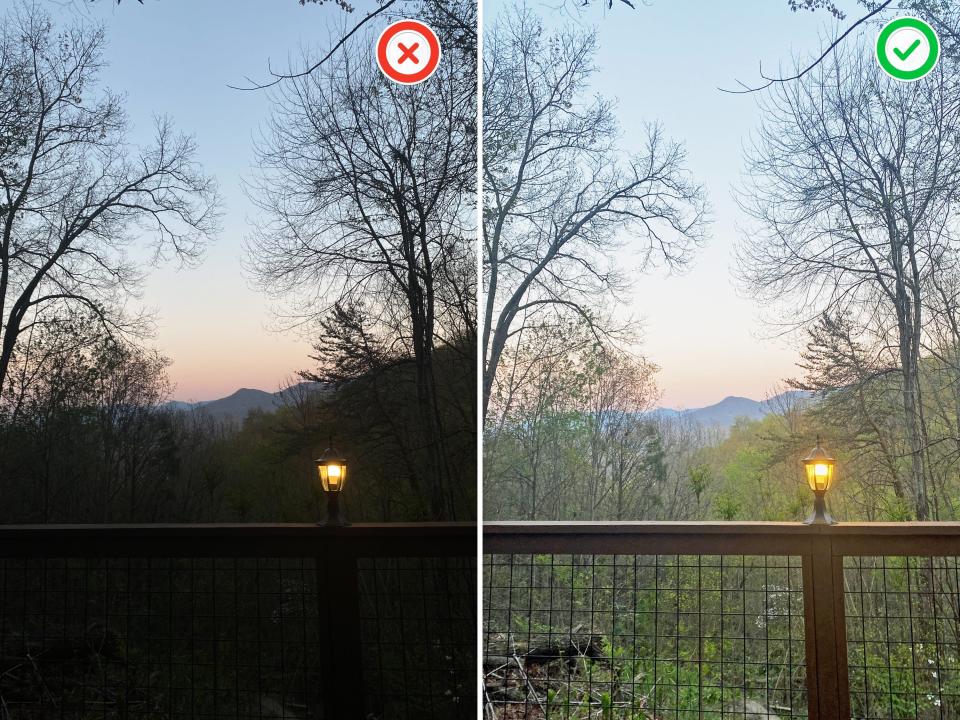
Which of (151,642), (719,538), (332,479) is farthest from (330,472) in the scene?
(719,538)

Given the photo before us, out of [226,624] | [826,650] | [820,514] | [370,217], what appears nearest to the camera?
[226,624]

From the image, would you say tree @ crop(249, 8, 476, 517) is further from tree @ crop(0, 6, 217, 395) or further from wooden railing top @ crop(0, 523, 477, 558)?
tree @ crop(0, 6, 217, 395)

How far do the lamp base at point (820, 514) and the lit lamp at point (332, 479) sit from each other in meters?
1.43

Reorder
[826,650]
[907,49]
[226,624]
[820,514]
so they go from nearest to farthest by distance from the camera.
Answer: [226,624] < [826,650] < [820,514] < [907,49]

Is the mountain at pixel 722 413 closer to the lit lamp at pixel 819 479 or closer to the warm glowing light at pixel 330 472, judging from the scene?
the lit lamp at pixel 819 479

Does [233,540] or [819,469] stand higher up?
[819,469]

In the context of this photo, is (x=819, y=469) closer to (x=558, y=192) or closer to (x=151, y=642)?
(x=558, y=192)

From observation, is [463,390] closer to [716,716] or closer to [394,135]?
[394,135]

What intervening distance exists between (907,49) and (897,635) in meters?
1.92

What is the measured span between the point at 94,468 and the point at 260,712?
1.94 feet

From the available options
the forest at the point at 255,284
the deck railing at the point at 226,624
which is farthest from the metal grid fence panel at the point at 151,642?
the forest at the point at 255,284

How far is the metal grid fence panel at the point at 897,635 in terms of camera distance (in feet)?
8.05

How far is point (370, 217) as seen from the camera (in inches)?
63.1

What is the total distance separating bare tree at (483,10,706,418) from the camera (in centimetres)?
251
